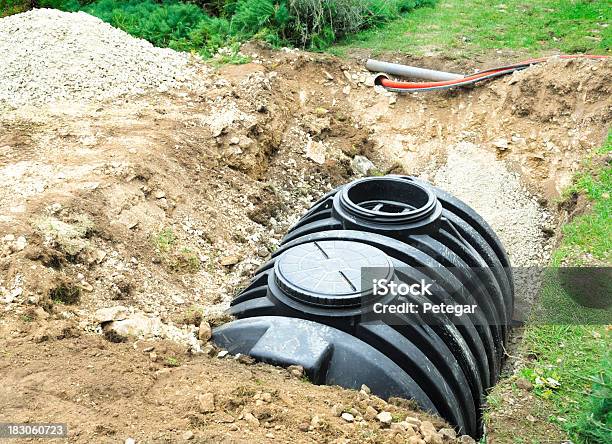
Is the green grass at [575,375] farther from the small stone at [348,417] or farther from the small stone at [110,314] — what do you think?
the small stone at [110,314]

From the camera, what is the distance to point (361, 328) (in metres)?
3.77

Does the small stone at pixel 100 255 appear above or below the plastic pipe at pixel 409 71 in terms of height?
below

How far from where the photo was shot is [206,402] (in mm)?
3236

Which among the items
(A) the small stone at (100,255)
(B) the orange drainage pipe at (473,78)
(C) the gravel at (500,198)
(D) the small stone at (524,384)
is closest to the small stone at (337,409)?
(D) the small stone at (524,384)

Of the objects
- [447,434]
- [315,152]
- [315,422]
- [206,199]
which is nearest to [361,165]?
[315,152]

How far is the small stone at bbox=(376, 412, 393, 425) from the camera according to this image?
329 centimetres

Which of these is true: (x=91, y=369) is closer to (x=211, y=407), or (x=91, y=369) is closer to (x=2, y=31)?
(x=211, y=407)

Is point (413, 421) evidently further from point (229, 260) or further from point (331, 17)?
point (331, 17)

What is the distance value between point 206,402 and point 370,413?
0.81m

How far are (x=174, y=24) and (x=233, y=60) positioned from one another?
57.5 inches

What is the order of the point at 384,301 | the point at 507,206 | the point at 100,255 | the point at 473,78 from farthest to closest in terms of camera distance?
1. the point at 473,78
2. the point at 507,206
3. the point at 100,255
4. the point at 384,301

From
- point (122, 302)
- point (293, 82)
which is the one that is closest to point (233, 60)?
point (293, 82)

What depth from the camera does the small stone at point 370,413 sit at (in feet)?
10.9

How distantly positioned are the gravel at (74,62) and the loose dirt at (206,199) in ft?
0.96
